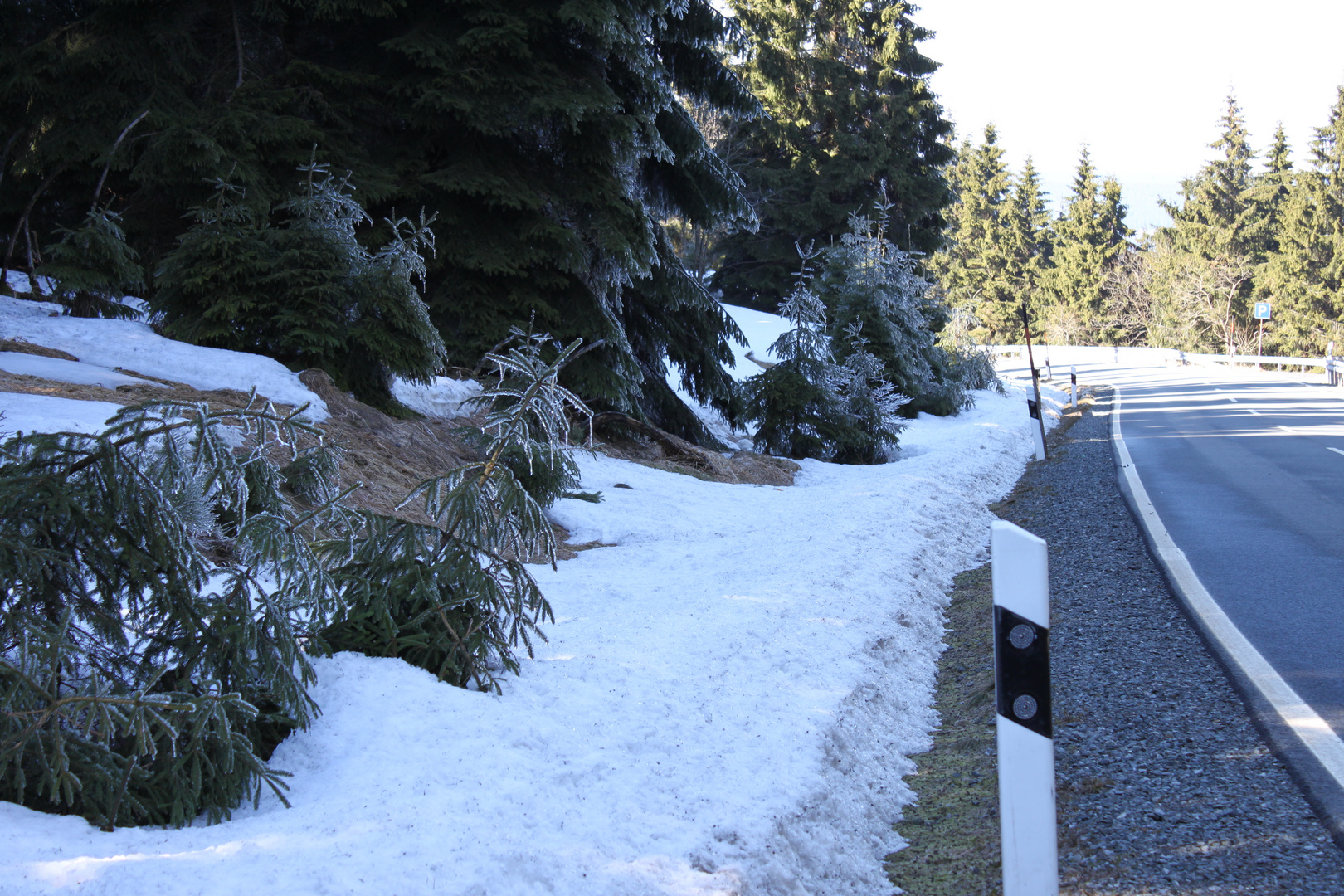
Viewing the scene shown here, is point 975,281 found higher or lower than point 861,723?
higher

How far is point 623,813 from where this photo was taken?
Result: 10.5 feet

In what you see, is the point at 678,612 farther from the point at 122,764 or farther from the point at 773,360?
the point at 773,360

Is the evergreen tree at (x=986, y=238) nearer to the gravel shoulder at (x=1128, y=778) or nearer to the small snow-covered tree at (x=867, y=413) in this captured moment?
the small snow-covered tree at (x=867, y=413)

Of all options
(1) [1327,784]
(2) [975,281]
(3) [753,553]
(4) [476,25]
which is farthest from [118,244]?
(2) [975,281]

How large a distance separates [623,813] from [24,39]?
13189 millimetres

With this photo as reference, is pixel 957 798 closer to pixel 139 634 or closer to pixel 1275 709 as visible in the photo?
pixel 1275 709

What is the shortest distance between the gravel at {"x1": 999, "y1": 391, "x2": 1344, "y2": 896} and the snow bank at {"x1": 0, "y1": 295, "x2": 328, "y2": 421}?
20.5 feet

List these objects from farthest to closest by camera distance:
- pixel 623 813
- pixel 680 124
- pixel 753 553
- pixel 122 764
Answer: pixel 680 124, pixel 753 553, pixel 623 813, pixel 122 764

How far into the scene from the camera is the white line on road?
3795mm

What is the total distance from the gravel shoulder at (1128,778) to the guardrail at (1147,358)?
3658 centimetres

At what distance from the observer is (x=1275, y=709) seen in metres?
4.23

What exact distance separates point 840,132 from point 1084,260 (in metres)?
45.8

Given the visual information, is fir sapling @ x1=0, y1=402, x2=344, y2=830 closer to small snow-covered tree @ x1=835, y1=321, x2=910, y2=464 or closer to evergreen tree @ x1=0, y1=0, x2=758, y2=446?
evergreen tree @ x1=0, y1=0, x2=758, y2=446

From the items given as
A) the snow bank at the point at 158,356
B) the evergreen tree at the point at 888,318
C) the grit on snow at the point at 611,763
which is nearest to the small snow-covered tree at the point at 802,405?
the evergreen tree at the point at 888,318
